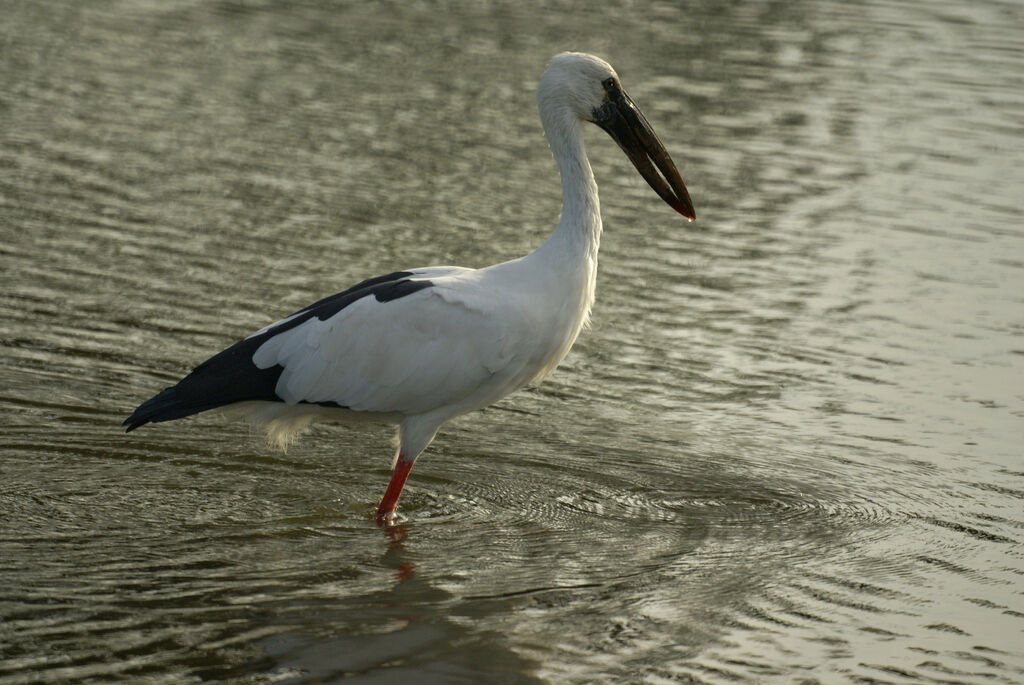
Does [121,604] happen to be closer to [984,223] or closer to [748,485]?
[748,485]

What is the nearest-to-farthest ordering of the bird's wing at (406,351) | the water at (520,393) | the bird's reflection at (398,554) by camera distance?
the water at (520,393) < the bird's reflection at (398,554) < the bird's wing at (406,351)

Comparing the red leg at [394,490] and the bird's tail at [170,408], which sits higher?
the bird's tail at [170,408]

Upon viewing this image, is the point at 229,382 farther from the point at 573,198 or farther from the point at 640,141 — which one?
the point at 640,141

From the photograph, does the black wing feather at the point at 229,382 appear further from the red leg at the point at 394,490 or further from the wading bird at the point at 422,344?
the red leg at the point at 394,490

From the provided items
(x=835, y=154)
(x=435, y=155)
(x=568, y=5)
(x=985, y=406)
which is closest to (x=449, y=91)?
(x=435, y=155)

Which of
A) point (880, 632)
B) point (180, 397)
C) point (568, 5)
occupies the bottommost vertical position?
point (880, 632)

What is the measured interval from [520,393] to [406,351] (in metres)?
1.90

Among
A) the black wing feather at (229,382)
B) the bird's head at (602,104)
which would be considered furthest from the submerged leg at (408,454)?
the bird's head at (602,104)

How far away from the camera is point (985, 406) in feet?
27.6

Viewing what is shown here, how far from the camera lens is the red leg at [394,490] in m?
6.80

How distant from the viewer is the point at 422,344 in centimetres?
667

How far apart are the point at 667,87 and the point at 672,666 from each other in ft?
35.7

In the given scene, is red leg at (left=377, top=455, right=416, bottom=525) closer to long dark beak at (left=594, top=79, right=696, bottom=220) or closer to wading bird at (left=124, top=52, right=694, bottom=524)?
wading bird at (left=124, top=52, right=694, bottom=524)

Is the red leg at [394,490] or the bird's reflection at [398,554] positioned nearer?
the bird's reflection at [398,554]
